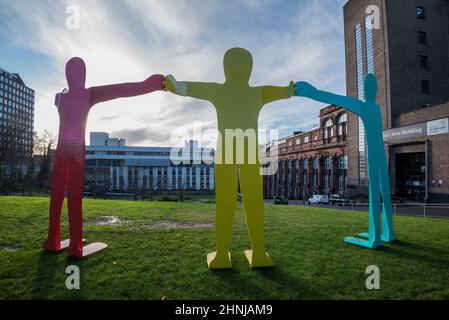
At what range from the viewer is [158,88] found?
4.86 m

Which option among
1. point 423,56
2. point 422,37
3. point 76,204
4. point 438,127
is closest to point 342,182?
point 438,127

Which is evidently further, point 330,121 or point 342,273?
point 330,121

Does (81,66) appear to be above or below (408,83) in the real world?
below

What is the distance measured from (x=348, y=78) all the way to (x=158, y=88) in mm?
34070

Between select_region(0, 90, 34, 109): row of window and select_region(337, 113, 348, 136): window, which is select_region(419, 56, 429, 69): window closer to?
select_region(337, 113, 348, 136): window

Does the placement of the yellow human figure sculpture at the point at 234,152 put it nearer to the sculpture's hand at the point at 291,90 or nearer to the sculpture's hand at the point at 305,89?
the sculpture's hand at the point at 291,90

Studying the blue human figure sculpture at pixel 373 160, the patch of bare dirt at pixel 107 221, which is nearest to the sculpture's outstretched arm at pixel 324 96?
the blue human figure sculpture at pixel 373 160

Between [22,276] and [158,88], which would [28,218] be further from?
[158,88]

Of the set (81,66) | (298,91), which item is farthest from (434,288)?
(81,66)

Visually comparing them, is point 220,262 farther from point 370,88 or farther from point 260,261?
point 370,88

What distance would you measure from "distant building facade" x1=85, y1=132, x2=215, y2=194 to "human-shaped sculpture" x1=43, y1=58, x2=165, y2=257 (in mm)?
48355

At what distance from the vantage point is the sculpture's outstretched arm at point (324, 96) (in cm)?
528
